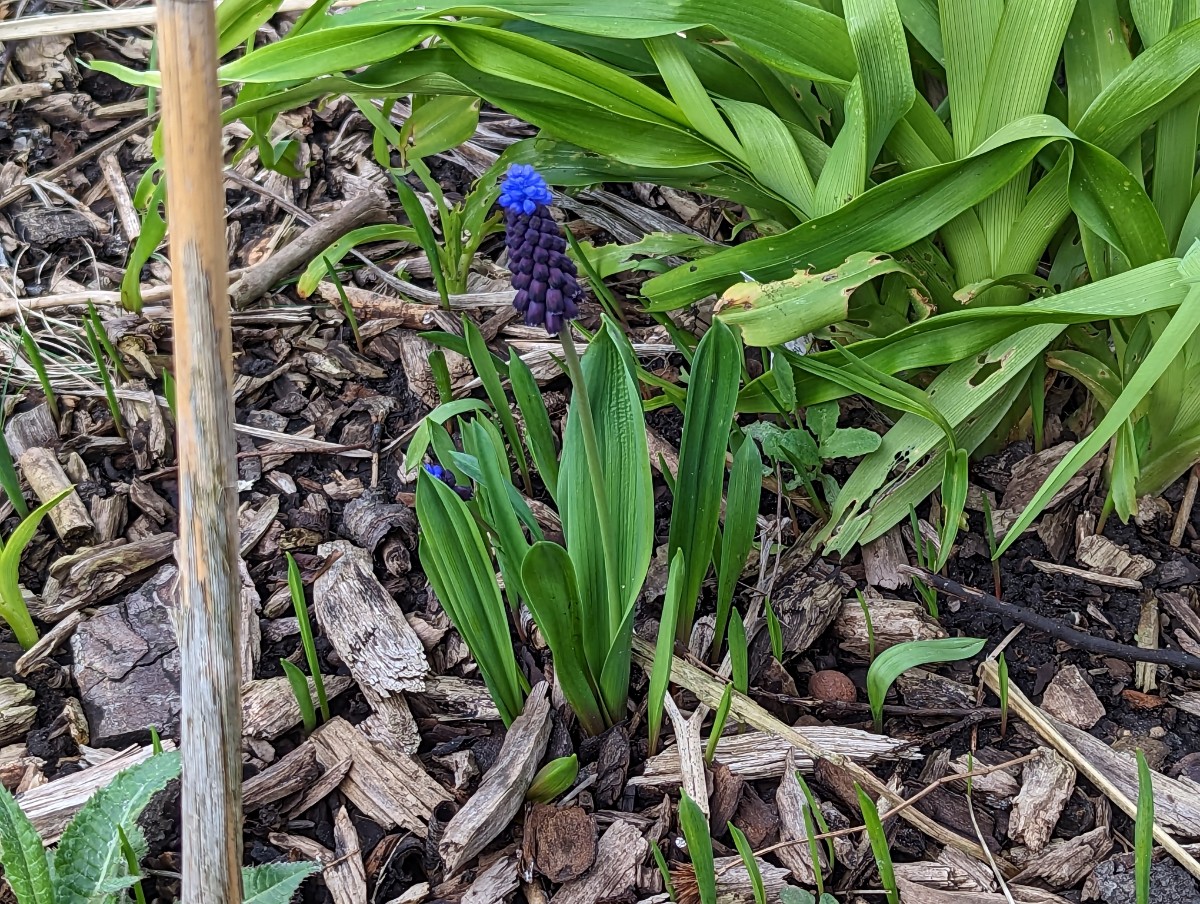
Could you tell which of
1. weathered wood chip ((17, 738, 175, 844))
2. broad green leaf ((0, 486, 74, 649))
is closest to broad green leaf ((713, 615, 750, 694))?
weathered wood chip ((17, 738, 175, 844))

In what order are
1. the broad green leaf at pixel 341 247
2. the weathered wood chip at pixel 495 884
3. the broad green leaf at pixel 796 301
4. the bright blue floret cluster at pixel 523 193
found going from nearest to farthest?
the bright blue floret cluster at pixel 523 193
the weathered wood chip at pixel 495 884
the broad green leaf at pixel 796 301
the broad green leaf at pixel 341 247

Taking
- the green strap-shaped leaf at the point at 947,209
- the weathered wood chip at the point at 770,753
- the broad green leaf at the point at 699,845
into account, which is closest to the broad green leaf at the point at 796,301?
the green strap-shaped leaf at the point at 947,209

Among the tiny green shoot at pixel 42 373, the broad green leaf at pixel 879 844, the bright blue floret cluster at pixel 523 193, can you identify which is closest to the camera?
the bright blue floret cluster at pixel 523 193

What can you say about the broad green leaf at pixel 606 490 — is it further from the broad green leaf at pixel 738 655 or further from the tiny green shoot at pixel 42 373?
the tiny green shoot at pixel 42 373

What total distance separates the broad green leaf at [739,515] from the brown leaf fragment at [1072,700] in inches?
21.2

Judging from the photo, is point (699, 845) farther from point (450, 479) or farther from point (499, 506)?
point (450, 479)

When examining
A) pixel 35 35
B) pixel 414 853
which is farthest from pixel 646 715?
pixel 35 35

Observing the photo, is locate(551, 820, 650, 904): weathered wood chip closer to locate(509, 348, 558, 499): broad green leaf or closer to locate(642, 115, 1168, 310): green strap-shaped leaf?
locate(509, 348, 558, 499): broad green leaf

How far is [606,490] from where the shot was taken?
4.54 feet

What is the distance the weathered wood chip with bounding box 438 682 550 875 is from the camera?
4.49 feet

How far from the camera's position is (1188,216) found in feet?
5.23

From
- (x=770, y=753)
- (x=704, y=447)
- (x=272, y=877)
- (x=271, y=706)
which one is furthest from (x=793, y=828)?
(x=271, y=706)

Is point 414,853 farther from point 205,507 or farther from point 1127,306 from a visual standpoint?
point 1127,306

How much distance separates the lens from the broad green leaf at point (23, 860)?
1.10 metres
